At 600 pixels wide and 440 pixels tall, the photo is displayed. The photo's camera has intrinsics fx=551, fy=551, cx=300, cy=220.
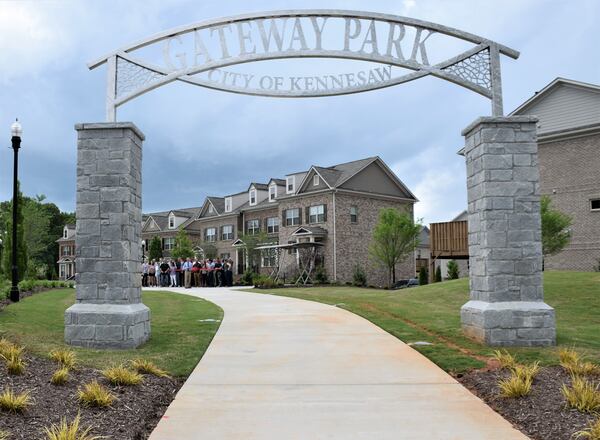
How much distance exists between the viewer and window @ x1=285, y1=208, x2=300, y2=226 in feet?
127

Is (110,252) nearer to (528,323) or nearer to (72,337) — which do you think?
(72,337)

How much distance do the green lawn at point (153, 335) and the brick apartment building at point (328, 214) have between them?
22232 millimetres

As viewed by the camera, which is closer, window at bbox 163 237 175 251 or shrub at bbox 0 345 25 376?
shrub at bbox 0 345 25 376

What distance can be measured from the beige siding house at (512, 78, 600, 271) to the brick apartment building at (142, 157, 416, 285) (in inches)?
521

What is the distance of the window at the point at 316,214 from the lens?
36.7 meters

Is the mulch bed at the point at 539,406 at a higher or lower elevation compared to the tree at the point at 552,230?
lower

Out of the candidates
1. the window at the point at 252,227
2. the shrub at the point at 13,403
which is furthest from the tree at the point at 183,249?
the shrub at the point at 13,403

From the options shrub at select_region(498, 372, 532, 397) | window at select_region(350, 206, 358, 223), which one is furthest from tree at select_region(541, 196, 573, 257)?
shrub at select_region(498, 372, 532, 397)

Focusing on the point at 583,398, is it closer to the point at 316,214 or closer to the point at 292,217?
the point at 316,214

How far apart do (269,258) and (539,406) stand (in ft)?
117

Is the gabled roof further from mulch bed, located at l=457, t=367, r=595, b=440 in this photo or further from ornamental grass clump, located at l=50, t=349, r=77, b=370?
ornamental grass clump, located at l=50, t=349, r=77, b=370

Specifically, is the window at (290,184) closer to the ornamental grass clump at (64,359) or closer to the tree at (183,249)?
the tree at (183,249)

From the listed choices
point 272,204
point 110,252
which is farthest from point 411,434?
point 272,204

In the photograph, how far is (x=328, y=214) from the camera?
36.2 m
